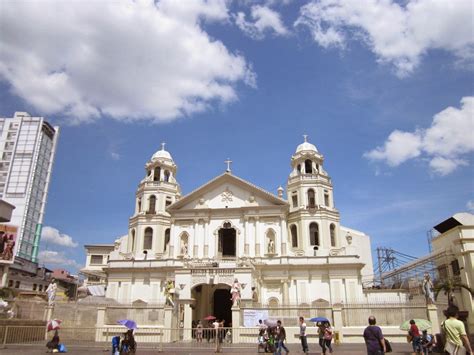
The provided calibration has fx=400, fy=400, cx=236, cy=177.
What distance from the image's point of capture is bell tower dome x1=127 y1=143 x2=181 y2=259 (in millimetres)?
41062

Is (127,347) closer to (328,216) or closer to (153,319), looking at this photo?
(153,319)

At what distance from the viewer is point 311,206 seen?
38906 mm

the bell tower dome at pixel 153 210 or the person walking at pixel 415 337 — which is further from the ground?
the bell tower dome at pixel 153 210

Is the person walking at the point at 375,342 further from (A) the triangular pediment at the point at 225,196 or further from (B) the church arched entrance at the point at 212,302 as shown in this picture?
(A) the triangular pediment at the point at 225,196

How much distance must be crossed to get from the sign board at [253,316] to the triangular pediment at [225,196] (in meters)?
14.6

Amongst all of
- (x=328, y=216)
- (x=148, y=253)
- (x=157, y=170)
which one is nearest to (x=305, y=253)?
(x=328, y=216)

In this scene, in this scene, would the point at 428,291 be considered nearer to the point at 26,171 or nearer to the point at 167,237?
the point at 167,237

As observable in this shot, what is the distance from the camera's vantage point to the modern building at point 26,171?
74.8 metres

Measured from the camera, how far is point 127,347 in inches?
565

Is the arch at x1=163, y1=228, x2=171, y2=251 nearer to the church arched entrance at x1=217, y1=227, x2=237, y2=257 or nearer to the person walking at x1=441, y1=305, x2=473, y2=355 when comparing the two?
the church arched entrance at x1=217, y1=227, x2=237, y2=257

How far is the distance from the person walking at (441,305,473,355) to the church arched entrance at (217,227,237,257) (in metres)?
30.1

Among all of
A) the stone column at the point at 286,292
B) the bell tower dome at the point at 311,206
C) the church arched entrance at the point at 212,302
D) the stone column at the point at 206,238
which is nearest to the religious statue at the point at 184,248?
the stone column at the point at 206,238

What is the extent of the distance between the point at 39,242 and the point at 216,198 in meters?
54.5

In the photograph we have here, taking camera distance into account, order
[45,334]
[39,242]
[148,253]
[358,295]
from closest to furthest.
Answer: [45,334] < [358,295] < [148,253] < [39,242]
